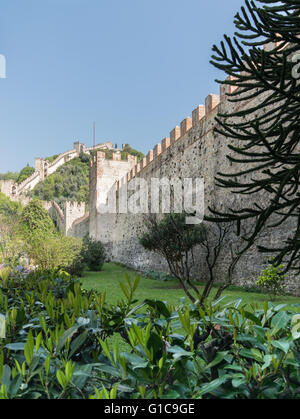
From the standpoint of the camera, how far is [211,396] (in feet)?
3.54

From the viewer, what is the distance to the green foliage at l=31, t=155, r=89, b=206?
200ft

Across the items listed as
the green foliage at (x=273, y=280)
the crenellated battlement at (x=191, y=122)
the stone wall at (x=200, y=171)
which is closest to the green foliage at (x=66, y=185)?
the stone wall at (x=200, y=171)

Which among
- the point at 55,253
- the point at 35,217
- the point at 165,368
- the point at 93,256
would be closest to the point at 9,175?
the point at 35,217

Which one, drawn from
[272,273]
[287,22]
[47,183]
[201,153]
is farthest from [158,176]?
[47,183]

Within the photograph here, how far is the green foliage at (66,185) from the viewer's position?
6084cm

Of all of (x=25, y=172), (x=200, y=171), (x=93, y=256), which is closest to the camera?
(x=200, y=171)

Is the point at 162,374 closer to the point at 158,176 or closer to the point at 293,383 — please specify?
the point at 293,383

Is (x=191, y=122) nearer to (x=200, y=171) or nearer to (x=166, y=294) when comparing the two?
(x=200, y=171)

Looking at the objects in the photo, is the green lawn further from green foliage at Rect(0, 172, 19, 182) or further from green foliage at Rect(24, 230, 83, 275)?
green foliage at Rect(0, 172, 19, 182)

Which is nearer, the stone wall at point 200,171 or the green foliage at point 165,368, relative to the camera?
the green foliage at point 165,368

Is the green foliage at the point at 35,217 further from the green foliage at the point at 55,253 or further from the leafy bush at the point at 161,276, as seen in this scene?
the leafy bush at the point at 161,276

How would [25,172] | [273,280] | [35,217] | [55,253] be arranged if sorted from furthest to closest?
[25,172] → [35,217] → [55,253] → [273,280]

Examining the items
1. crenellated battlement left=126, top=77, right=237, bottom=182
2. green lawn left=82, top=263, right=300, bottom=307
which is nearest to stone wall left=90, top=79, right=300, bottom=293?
crenellated battlement left=126, top=77, right=237, bottom=182

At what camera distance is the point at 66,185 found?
6350cm
